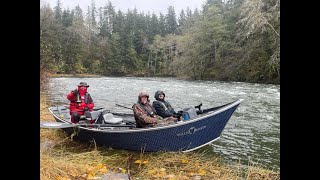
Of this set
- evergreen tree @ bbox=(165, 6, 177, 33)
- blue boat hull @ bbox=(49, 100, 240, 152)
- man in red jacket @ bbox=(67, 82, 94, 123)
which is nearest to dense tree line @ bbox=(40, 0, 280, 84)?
evergreen tree @ bbox=(165, 6, 177, 33)

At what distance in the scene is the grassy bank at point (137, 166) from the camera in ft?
13.6

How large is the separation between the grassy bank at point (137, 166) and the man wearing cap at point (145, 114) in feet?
1.85

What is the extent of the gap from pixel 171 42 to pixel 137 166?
1485 inches

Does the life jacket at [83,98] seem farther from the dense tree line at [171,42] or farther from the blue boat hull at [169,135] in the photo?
the dense tree line at [171,42]

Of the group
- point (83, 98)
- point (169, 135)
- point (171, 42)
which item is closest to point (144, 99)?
point (169, 135)

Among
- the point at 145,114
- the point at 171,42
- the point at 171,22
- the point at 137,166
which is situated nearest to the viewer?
Result: the point at 137,166

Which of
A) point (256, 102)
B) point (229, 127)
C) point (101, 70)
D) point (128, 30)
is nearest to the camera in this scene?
point (229, 127)

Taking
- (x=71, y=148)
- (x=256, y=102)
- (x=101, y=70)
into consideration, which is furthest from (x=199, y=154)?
(x=101, y=70)

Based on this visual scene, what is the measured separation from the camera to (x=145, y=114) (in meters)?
5.89

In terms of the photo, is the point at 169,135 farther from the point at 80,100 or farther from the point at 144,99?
the point at 80,100

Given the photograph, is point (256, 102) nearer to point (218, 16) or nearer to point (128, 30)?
point (218, 16)

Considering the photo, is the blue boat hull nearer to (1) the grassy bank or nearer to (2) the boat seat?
(1) the grassy bank
